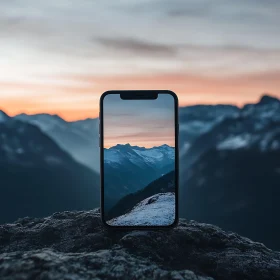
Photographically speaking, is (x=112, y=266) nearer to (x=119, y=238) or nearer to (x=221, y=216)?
(x=119, y=238)

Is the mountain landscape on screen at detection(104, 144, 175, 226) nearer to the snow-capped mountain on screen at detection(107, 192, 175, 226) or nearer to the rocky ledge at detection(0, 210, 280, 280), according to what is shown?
the snow-capped mountain on screen at detection(107, 192, 175, 226)

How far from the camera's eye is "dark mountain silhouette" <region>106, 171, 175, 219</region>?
22.6ft

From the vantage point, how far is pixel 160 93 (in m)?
7.09

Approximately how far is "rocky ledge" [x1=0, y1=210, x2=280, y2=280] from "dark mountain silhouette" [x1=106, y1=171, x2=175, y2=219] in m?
0.37

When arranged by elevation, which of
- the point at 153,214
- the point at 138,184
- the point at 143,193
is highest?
the point at 138,184

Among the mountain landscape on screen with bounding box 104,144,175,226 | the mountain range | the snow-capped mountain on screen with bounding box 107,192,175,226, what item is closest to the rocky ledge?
the snow-capped mountain on screen with bounding box 107,192,175,226

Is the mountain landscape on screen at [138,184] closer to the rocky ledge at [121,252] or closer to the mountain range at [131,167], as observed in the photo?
the mountain range at [131,167]

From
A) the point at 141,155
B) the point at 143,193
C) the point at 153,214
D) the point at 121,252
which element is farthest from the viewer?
the point at 141,155

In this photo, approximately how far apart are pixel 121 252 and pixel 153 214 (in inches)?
52.0

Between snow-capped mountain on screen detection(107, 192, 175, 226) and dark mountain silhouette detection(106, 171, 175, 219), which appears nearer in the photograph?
snow-capped mountain on screen detection(107, 192, 175, 226)

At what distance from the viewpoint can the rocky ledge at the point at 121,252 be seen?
4770 millimetres

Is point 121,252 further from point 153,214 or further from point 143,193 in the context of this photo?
point 143,193

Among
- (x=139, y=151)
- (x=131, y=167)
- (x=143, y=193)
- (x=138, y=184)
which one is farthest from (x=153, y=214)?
(x=139, y=151)

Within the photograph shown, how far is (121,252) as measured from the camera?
5539 mm
